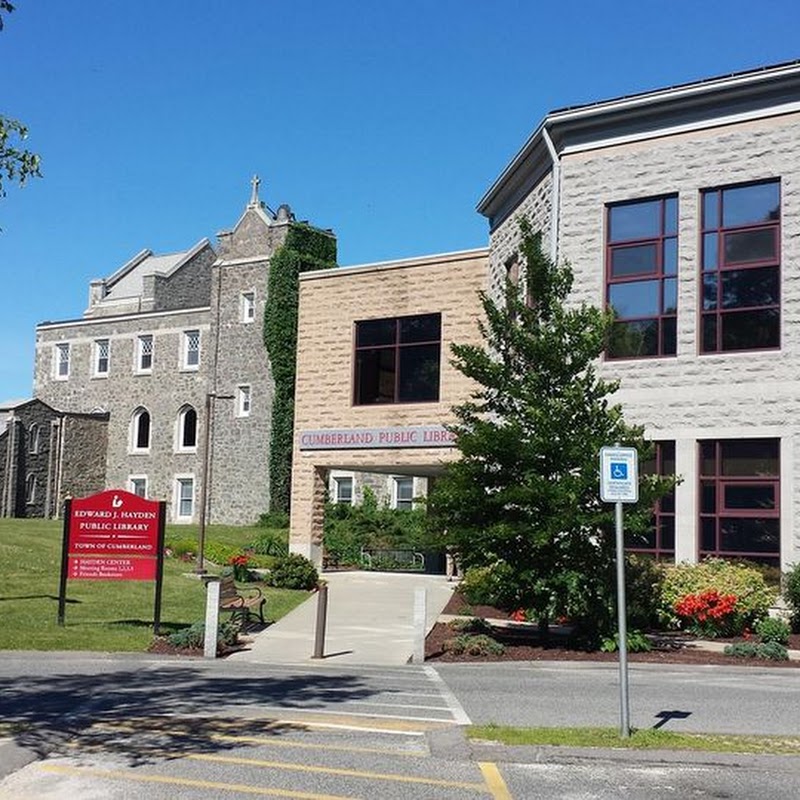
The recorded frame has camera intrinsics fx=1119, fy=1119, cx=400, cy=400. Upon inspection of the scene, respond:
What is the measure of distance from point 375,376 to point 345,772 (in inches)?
890

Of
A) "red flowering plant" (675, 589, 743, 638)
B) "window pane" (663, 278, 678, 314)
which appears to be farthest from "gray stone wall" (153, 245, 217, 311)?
"red flowering plant" (675, 589, 743, 638)

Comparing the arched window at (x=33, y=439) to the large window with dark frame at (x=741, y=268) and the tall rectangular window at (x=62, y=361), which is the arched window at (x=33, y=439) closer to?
the tall rectangular window at (x=62, y=361)

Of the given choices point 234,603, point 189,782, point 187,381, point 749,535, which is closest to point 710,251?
point 749,535

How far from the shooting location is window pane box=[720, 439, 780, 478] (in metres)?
20.5

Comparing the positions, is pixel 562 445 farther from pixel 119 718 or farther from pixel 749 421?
pixel 119 718

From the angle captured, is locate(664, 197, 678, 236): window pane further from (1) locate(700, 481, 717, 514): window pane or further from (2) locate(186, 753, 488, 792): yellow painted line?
(2) locate(186, 753, 488, 792): yellow painted line

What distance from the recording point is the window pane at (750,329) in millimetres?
20750

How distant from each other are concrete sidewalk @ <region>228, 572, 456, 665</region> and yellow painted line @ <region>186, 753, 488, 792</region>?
26.8ft

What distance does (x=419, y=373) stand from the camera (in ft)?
98.0

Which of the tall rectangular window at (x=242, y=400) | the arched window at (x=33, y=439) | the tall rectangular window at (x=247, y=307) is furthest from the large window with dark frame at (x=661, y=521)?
the arched window at (x=33, y=439)

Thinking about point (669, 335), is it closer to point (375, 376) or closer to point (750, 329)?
point (750, 329)

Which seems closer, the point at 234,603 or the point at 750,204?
the point at 234,603

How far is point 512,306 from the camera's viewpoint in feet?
60.1

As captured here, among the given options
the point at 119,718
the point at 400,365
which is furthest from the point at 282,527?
the point at 119,718
